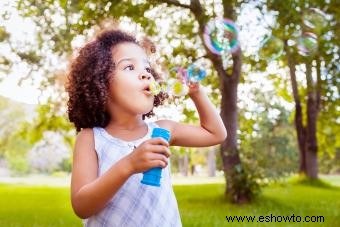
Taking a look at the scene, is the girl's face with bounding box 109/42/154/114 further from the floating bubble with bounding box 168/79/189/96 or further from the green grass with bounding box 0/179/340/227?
the green grass with bounding box 0/179/340/227

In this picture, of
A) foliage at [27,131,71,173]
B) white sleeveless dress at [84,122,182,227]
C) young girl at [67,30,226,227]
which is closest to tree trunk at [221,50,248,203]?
young girl at [67,30,226,227]

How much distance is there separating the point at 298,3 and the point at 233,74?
2462mm

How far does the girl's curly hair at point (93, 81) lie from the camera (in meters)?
2.34

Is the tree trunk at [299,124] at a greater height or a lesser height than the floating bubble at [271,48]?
lesser

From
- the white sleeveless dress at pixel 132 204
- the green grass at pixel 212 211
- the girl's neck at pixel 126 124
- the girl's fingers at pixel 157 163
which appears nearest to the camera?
the girl's fingers at pixel 157 163

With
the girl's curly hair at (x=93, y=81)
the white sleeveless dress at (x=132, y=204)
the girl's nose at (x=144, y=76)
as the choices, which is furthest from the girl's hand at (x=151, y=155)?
Result: the girl's curly hair at (x=93, y=81)

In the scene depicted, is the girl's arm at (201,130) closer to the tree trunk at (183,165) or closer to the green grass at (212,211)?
the green grass at (212,211)

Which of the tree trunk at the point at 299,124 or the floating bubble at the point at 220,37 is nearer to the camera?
the floating bubble at the point at 220,37

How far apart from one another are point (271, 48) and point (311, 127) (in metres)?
12.4

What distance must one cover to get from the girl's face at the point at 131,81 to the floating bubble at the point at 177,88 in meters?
0.13

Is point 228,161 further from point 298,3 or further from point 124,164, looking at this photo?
point 124,164

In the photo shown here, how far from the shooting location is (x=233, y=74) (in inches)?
423

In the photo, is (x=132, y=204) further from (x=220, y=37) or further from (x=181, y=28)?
(x=181, y=28)

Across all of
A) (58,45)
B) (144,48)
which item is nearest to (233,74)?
(58,45)
